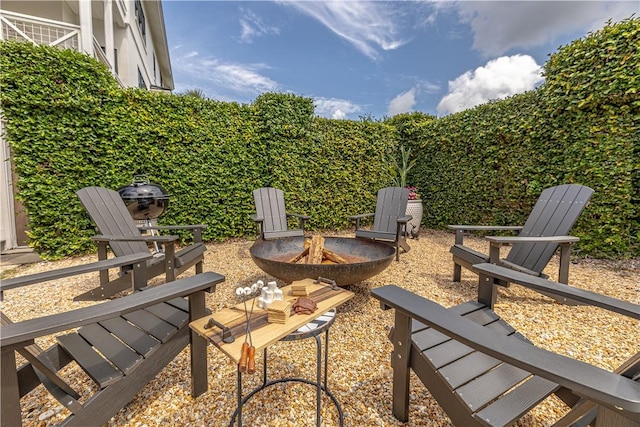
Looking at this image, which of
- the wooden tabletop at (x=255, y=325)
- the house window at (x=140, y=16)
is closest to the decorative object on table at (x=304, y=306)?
the wooden tabletop at (x=255, y=325)

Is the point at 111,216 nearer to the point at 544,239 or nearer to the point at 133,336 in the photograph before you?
the point at 133,336

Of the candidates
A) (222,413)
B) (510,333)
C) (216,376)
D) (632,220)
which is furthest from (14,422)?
(632,220)

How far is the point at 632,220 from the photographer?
3475 mm

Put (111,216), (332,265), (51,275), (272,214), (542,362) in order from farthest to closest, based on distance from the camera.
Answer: (272,214) < (111,216) < (332,265) < (51,275) < (542,362)

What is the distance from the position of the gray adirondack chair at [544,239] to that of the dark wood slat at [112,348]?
246 cm

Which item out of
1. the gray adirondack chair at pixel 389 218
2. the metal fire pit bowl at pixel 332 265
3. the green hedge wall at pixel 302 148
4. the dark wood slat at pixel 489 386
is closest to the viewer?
the dark wood slat at pixel 489 386

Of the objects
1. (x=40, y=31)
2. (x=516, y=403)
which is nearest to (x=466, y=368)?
(x=516, y=403)

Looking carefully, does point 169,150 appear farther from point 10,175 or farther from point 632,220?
point 632,220

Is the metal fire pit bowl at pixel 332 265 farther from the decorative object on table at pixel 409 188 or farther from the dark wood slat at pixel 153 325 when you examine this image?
the decorative object on table at pixel 409 188

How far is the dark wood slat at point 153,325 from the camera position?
4.41 ft

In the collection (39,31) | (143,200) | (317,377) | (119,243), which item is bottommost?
(317,377)

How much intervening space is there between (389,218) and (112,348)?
3366 mm

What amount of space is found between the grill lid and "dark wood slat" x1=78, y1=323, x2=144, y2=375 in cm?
199

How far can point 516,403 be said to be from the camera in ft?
3.21
